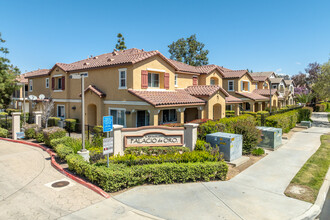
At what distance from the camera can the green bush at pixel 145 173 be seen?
8.12 metres

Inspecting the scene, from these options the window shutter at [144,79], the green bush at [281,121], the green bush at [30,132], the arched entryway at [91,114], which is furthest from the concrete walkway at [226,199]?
the arched entryway at [91,114]

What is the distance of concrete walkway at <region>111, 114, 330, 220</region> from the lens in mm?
6738

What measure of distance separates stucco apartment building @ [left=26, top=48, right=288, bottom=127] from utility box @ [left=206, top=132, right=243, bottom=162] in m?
4.88

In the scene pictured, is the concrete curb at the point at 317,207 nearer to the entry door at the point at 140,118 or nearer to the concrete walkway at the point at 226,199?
the concrete walkway at the point at 226,199

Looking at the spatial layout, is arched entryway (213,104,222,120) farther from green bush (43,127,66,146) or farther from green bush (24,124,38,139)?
green bush (24,124,38,139)

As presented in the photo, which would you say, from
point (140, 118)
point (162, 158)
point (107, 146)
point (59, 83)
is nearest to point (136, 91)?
point (140, 118)

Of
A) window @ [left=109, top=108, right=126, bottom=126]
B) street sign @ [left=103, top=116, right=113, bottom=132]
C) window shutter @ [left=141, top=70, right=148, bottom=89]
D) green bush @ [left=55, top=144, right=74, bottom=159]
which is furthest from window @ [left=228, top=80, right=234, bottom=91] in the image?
street sign @ [left=103, top=116, right=113, bottom=132]

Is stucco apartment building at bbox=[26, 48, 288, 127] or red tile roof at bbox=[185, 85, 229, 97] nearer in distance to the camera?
stucco apartment building at bbox=[26, 48, 288, 127]

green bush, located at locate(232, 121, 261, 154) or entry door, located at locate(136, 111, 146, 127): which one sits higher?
entry door, located at locate(136, 111, 146, 127)

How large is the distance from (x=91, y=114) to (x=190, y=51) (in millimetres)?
39698

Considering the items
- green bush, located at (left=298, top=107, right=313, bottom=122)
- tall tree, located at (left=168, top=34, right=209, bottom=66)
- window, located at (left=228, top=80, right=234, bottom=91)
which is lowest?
green bush, located at (left=298, top=107, right=313, bottom=122)

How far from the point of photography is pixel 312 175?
1009 cm

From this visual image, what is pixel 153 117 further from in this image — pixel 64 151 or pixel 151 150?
pixel 64 151

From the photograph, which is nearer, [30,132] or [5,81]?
[30,132]
